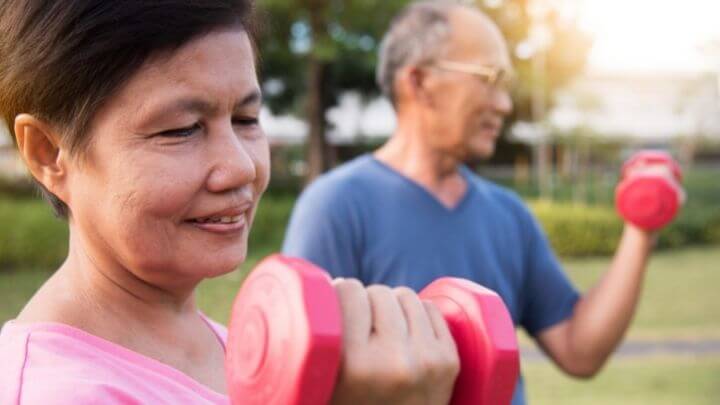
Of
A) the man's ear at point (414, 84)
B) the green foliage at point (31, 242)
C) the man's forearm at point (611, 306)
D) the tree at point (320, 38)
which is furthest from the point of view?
the tree at point (320, 38)

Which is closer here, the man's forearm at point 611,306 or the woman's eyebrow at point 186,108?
the woman's eyebrow at point 186,108

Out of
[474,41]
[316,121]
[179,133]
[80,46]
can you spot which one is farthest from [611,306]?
[316,121]

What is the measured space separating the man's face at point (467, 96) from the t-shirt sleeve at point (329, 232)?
41 centimetres

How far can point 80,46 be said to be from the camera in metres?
1.04

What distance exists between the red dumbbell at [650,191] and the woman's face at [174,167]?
6.01 ft

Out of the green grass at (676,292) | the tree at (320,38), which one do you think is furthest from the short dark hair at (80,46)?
the tree at (320,38)

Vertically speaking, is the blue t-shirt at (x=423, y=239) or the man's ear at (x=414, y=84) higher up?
the man's ear at (x=414, y=84)

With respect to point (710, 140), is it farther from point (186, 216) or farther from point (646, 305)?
point (186, 216)

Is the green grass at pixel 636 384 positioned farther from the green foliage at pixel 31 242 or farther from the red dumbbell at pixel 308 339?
the green foliage at pixel 31 242

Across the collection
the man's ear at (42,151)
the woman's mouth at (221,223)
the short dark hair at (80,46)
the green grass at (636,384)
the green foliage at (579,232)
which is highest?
the short dark hair at (80,46)

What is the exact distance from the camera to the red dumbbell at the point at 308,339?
0.77 meters

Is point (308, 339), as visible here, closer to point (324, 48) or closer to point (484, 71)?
point (484, 71)

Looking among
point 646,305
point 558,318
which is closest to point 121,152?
point 558,318

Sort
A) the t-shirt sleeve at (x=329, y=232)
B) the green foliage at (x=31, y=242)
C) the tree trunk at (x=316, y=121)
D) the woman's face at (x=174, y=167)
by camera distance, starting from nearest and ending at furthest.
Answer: the woman's face at (x=174, y=167)
the t-shirt sleeve at (x=329, y=232)
the green foliage at (x=31, y=242)
the tree trunk at (x=316, y=121)
